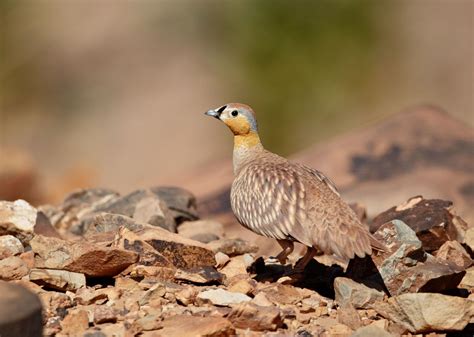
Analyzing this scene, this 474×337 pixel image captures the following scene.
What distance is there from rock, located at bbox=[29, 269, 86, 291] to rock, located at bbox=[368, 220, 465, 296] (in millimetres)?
2419

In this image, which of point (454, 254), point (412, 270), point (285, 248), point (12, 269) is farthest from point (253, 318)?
point (454, 254)

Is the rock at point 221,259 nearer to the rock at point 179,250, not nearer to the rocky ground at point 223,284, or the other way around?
the rocky ground at point 223,284

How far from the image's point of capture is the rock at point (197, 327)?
6.29m

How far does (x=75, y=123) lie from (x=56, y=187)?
1666 cm

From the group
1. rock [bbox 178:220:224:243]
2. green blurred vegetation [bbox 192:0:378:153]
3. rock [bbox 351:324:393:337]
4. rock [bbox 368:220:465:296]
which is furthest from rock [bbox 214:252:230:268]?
green blurred vegetation [bbox 192:0:378:153]

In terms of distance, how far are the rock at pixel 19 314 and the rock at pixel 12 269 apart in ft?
5.32

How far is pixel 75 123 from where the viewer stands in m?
33.4

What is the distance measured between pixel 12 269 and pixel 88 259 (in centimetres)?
68

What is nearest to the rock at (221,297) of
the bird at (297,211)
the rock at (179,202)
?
the bird at (297,211)

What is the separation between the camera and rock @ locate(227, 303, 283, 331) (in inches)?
256

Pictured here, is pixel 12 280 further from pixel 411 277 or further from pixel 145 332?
pixel 411 277

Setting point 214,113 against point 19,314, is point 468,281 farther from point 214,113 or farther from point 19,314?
point 19,314

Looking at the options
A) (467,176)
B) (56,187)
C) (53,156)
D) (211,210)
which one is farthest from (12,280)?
(53,156)

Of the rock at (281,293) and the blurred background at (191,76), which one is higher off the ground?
the blurred background at (191,76)
